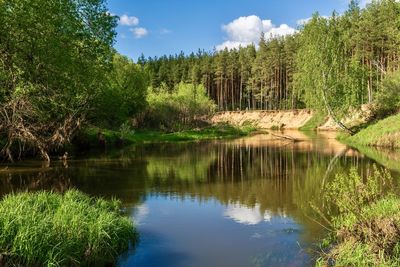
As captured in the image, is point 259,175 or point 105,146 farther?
point 105,146

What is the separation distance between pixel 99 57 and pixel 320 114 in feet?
123

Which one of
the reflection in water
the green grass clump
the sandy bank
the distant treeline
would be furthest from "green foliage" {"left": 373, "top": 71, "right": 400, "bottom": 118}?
the green grass clump

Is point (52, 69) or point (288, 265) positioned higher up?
point (52, 69)

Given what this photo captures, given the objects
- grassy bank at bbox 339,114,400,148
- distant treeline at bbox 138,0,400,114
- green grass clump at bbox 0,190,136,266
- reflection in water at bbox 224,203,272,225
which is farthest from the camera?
distant treeline at bbox 138,0,400,114

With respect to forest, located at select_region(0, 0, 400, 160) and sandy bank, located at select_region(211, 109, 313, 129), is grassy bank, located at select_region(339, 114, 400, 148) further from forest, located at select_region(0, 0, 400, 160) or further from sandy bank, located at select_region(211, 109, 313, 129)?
sandy bank, located at select_region(211, 109, 313, 129)

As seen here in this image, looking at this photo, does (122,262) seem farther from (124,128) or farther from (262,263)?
(124,128)

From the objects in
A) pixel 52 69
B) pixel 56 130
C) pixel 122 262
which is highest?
pixel 52 69

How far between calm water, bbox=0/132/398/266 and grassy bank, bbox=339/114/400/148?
8.22 metres

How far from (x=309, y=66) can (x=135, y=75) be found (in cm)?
3305

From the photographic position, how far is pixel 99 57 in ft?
157

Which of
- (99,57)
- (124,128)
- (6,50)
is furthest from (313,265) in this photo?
(124,128)

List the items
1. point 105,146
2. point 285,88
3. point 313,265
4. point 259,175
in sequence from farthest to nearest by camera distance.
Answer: point 285,88 → point 105,146 → point 259,175 → point 313,265

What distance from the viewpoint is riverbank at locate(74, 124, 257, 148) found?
55.2 meters

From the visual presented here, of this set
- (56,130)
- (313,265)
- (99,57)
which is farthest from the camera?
(99,57)
